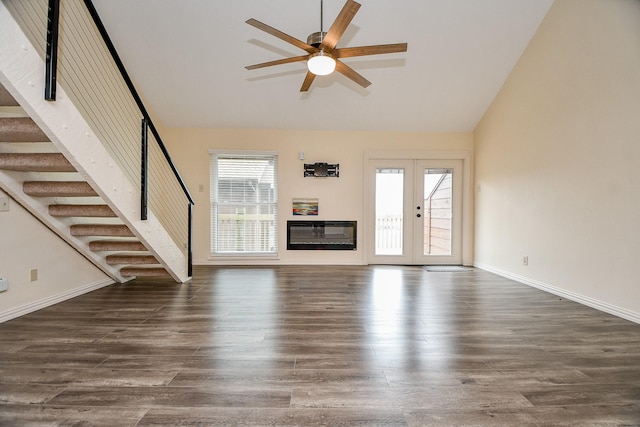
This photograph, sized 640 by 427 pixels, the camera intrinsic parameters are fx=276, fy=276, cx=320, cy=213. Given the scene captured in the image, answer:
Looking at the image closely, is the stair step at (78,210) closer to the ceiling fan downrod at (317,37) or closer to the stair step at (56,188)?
the stair step at (56,188)

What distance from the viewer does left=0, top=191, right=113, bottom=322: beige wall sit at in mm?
2580

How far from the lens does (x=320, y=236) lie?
532 cm

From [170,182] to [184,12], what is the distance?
9.36 feet

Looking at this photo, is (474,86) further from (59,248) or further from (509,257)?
(59,248)

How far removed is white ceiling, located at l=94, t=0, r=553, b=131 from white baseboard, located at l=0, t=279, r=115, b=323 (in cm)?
303

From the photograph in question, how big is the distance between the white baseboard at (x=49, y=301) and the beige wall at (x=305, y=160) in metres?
1.71

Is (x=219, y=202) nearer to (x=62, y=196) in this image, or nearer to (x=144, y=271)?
(x=144, y=271)

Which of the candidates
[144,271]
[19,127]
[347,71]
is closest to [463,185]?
[347,71]

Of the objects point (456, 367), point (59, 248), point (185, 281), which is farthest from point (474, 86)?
point (59, 248)

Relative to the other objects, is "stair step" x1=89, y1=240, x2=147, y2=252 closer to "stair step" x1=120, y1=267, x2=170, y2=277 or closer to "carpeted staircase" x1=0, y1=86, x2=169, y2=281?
"carpeted staircase" x1=0, y1=86, x2=169, y2=281

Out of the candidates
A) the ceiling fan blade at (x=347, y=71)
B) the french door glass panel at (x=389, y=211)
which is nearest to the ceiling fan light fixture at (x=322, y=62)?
the ceiling fan blade at (x=347, y=71)

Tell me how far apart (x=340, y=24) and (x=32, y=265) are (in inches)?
148

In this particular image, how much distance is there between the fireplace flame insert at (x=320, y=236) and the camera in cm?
531

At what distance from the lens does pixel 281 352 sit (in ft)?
6.66
